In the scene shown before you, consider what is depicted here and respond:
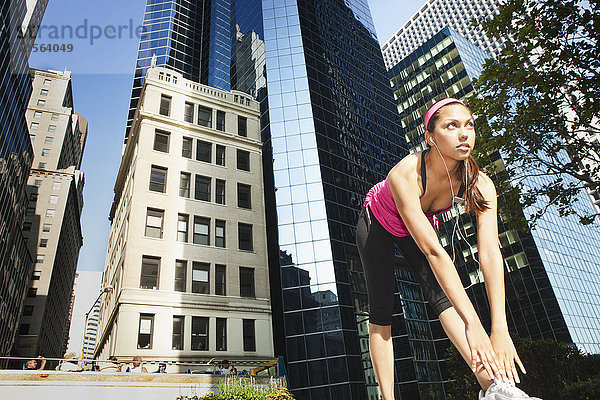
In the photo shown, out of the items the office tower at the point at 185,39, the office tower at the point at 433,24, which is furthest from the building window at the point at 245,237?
the office tower at the point at 433,24

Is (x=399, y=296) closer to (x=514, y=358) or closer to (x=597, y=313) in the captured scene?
(x=597, y=313)

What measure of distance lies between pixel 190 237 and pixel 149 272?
3.71 meters

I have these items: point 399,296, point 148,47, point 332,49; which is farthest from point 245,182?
point 148,47

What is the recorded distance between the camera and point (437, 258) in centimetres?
321

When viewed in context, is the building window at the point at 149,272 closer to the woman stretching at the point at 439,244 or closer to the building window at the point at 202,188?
the building window at the point at 202,188

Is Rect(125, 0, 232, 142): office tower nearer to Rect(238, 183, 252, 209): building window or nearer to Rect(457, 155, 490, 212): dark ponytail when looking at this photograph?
Rect(238, 183, 252, 209): building window

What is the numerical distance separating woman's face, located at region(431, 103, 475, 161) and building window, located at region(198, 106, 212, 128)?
33114 mm

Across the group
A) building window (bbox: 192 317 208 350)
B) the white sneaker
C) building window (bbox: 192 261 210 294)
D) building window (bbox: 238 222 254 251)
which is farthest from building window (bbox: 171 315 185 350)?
the white sneaker

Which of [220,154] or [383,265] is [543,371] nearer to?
[383,265]

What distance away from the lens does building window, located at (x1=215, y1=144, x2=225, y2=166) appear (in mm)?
33781

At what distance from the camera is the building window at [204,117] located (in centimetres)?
3492

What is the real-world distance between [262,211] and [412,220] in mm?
29747

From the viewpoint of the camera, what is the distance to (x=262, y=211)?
32875 mm

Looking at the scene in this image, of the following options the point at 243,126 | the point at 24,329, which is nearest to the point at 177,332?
the point at 243,126
